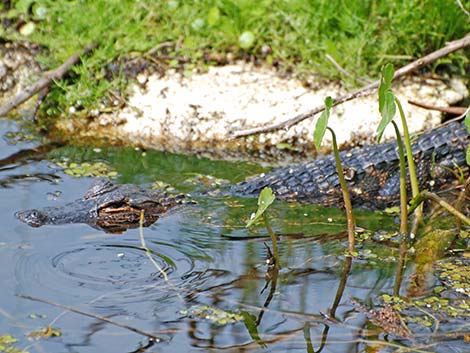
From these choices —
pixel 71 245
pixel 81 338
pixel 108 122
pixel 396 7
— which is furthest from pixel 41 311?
pixel 396 7

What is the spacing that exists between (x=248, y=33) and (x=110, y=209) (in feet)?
7.47

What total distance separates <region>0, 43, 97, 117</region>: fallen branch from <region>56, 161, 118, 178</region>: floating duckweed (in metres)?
0.74

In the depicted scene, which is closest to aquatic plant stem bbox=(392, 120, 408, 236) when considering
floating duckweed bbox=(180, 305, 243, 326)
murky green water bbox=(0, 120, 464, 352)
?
murky green water bbox=(0, 120, 464, 352)

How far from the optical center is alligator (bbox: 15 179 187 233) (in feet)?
15.1

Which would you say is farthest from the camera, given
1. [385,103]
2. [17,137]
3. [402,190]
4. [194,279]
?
[17,137]

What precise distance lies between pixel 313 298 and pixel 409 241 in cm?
89

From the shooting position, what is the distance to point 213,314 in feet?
11.8

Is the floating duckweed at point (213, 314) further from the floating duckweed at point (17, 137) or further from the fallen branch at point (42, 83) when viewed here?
the fallen branch at point (42, 83)

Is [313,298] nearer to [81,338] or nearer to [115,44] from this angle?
[81,338]

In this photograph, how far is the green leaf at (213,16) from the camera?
657 cm

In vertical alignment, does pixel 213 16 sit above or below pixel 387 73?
above

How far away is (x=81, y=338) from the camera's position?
3381 millimetres

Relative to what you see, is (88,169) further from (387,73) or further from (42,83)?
(387,73)

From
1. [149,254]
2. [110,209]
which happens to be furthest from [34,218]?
[149,254]
